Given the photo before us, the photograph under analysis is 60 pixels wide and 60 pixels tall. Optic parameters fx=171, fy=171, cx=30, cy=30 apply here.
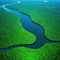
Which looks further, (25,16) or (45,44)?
(25,16)

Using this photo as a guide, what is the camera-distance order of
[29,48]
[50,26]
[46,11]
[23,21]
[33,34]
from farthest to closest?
[46,11] → [23,21] → [50,26] → [33,34] → [29,48]

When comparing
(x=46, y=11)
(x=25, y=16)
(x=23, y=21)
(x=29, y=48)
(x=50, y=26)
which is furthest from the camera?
(x=46, y=11)

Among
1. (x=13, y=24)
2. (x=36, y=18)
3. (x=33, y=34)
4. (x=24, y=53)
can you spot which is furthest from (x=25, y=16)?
(x=24, y=53)

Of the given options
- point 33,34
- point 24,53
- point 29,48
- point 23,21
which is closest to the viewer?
point 24,53

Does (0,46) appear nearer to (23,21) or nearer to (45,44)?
(45,44)

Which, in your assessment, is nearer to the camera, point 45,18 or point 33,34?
point 33,34

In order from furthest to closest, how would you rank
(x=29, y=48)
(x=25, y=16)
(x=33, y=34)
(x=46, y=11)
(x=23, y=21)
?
(x=46, y=11) → (x=25, y=16) → (x=23, y=21) → (x=33, y=34) → (x=29, y=48)

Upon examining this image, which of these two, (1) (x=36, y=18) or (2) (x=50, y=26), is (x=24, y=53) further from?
(1) (x=36, y=18)

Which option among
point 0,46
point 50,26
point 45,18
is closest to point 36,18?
point 45,18
